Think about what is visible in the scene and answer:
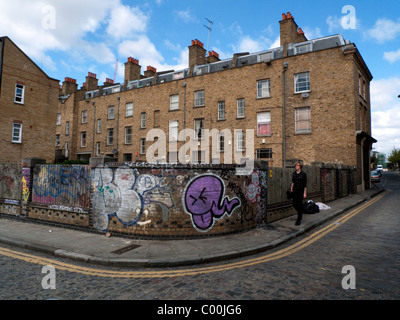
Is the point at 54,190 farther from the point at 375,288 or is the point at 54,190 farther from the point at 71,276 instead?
the point at 375,288

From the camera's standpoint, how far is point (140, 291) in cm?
384

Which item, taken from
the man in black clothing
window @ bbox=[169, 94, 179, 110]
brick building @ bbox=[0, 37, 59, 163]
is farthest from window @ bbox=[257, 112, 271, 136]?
brick building @ bbox=[0, 37, 59, 163]

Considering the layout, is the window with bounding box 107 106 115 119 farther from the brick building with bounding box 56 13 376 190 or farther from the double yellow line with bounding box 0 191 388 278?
the double yellow line with bounding box 0 191 388 278

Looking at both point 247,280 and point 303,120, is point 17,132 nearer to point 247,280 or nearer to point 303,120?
point 303,120

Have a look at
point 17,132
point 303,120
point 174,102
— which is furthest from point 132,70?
point 303,120

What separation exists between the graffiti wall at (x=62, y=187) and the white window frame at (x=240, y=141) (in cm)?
1730

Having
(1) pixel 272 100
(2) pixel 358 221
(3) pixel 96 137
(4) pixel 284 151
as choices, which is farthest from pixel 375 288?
(3) pixel 96 137

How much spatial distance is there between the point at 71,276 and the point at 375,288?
500cm

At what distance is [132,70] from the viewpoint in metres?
33.4

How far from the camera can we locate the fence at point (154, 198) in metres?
6.64

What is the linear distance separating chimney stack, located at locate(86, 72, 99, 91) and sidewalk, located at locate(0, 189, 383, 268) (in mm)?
34298

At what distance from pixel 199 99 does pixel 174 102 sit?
10.4ft

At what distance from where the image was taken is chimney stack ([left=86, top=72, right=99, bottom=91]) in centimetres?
3794

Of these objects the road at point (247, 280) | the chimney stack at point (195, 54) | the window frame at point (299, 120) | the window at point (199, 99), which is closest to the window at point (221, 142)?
the window at point (199, 99)
